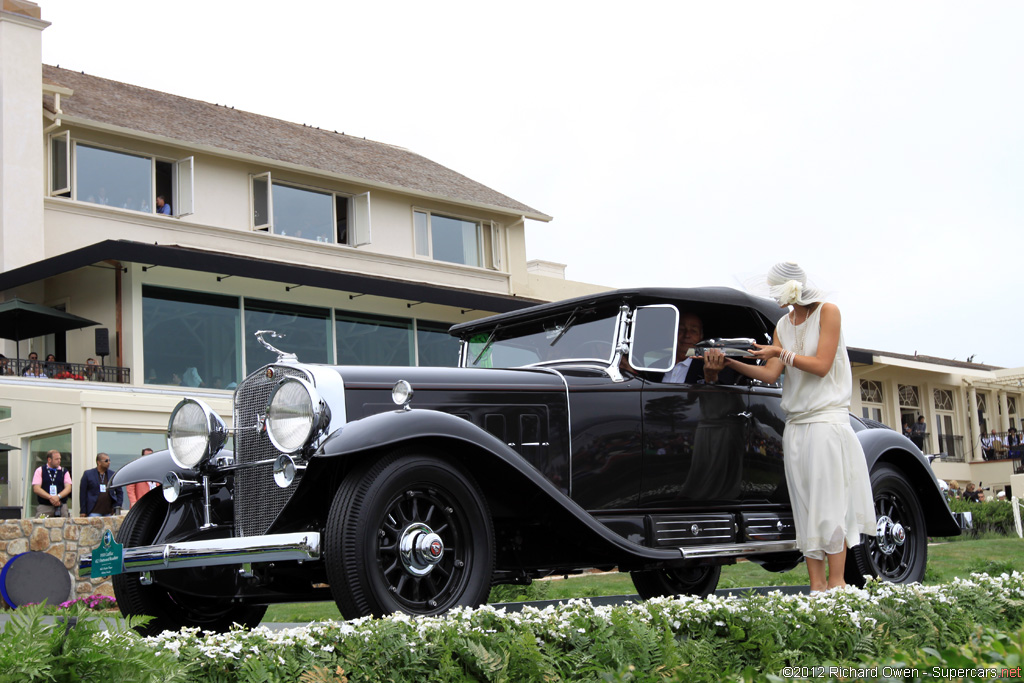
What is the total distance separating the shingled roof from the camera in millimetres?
22016

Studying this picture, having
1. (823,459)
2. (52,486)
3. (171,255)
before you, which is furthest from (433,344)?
(823,459)

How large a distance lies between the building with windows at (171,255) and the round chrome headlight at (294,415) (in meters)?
13.0

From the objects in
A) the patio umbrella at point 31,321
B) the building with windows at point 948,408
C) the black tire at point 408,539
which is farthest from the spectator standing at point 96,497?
the building with windows at point 948,408

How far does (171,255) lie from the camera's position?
1855 centimetres

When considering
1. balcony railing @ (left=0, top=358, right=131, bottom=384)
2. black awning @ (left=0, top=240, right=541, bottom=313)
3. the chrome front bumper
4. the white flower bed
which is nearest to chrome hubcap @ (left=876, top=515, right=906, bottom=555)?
the white flower bed

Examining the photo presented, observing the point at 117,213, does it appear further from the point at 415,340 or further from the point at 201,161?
the point at 415,340

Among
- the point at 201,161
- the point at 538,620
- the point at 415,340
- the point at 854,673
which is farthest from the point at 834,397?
the point at 201,161

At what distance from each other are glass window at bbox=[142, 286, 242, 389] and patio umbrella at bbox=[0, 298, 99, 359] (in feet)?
3.69

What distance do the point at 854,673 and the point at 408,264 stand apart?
2366cm

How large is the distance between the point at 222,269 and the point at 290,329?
7.33 feet

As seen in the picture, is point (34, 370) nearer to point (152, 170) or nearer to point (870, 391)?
point (152, 170)

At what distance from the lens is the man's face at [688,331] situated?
6.80 m

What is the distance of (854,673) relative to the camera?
2721 millimetres

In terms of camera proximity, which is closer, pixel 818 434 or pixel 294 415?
pixel 294 415
